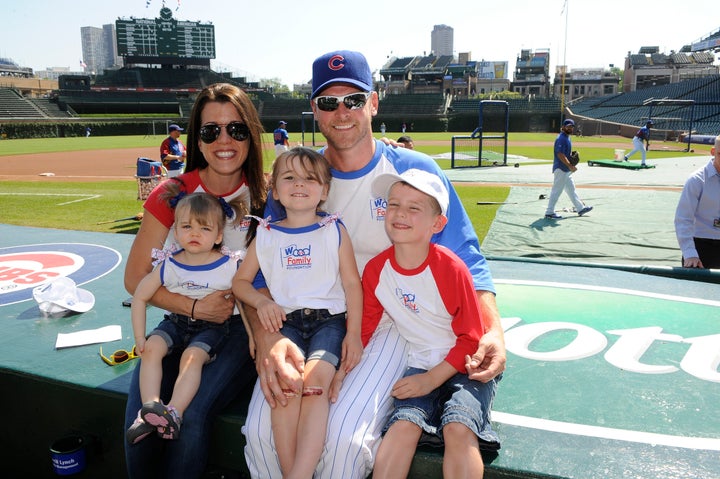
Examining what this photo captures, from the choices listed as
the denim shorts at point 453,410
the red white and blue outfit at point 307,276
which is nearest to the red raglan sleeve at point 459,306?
the denim shorts at point 453,410

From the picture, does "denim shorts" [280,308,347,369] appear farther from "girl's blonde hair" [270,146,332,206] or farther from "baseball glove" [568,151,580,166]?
"baseball glove" [568,151,580,166]

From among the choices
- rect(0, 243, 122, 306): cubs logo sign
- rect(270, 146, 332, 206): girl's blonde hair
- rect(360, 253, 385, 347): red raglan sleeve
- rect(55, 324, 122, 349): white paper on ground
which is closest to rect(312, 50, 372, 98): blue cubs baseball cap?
rect(270, 146, 332, 206): girl's blonde hair

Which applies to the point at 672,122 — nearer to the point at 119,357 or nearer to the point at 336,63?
the point at 336,63

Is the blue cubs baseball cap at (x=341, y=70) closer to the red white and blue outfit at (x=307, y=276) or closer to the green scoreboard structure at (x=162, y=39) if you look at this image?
the red white and blue outfit at (x=307, y=276)

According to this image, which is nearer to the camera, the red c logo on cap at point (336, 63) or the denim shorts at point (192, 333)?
the denim shorts at point (192, 333)

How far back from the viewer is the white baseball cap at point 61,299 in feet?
13.9

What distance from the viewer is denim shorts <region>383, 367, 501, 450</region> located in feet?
7.45

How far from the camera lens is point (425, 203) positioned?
2.63 meters

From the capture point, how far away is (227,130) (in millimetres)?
3123

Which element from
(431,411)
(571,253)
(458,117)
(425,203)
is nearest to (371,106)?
(425,203)

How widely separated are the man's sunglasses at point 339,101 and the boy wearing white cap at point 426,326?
54 cm

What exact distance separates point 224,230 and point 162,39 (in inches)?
3158

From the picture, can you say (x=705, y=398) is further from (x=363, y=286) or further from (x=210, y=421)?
(x=210, y=421)

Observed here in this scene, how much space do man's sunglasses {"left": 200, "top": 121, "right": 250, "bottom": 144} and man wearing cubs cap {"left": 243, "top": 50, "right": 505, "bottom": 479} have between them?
0.40 metres
